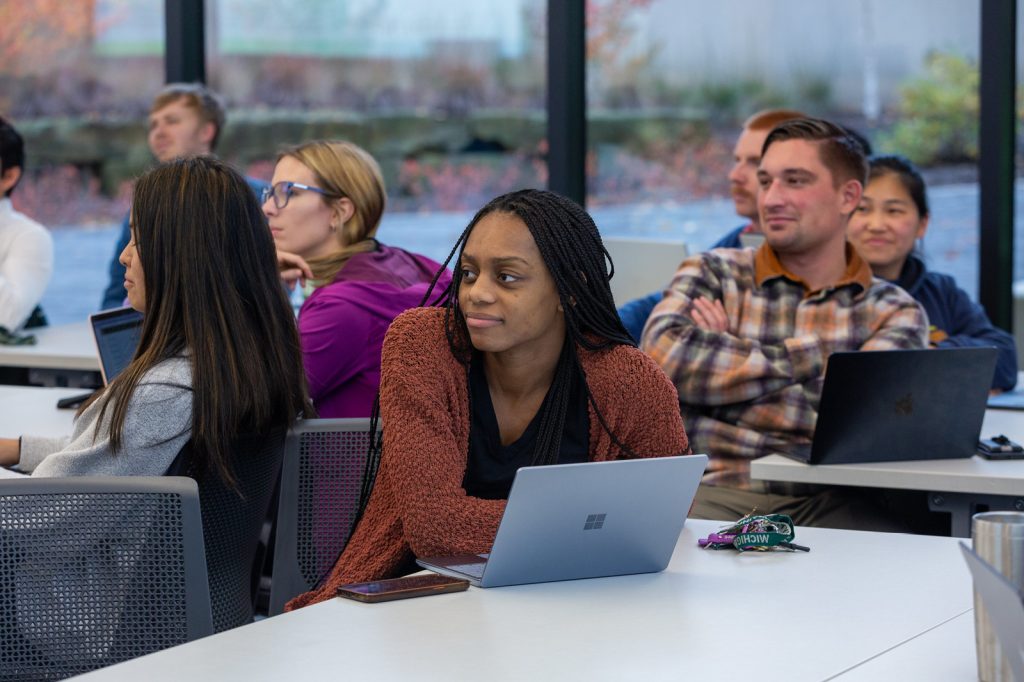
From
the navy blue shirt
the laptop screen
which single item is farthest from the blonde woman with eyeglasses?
the navy blue shirt

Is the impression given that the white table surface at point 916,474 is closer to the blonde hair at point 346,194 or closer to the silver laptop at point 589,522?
the silver laptop at point 589,522

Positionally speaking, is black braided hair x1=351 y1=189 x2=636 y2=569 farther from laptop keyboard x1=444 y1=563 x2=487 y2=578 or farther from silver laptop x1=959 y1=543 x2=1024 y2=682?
silver laptop x1=959 y1=543 x2=1024 y2=682

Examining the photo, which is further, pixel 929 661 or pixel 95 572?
pixel 95 572

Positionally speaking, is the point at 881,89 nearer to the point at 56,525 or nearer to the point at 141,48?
the point at 141,48

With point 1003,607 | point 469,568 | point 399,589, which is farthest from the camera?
point 469,568

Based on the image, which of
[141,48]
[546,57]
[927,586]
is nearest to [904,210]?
[546,57]

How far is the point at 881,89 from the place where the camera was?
503 cm

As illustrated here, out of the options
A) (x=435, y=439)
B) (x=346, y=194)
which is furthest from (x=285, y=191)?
(x=435, y=439)

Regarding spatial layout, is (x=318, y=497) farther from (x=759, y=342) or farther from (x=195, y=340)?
(x=759, y=342)

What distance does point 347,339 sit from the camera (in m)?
2.98

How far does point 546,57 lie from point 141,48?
1.91 m

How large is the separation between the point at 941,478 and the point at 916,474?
5 cm

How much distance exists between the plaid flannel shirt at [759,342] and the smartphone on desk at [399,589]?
1.42 meters

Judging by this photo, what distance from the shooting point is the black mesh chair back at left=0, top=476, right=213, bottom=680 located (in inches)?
71.9
